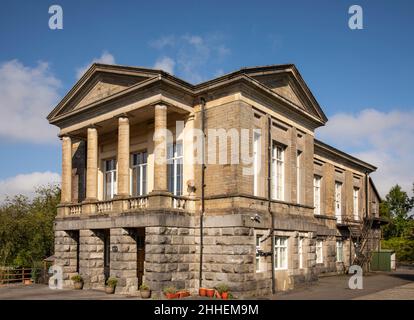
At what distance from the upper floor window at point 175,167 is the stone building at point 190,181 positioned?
0.17ft

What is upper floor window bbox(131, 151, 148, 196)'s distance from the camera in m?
24.1

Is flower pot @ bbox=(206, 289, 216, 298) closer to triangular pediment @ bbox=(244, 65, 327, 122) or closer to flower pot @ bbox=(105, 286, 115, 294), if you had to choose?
flower pot @ bbox=(105, 286, 115, 294)

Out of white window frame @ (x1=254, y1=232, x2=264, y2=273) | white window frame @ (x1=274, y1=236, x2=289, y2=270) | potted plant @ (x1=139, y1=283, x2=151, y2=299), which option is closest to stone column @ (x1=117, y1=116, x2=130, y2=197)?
potted plant @ (x1=139, y1=283, x2=151, y2=299)

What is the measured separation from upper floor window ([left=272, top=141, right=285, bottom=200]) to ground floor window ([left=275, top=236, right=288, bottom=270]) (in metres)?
2.14

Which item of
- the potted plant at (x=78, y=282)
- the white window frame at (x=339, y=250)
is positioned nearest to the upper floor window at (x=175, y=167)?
the potted plant at (x=78, y=282)

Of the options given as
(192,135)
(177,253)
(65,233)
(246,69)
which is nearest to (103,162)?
(65,233)

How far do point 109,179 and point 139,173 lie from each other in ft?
9.68

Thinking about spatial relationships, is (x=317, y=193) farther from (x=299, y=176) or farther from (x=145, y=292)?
(x=145, y=292)

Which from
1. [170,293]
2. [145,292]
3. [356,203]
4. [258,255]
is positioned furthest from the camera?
[356,203]

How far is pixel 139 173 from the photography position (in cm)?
2439

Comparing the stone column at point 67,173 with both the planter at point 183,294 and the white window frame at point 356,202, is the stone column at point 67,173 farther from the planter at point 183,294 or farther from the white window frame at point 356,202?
the white window frame at point 356,202

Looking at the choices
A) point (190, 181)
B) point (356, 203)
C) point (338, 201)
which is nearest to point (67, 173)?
point (190, 181)

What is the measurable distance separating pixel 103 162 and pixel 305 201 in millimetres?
11861

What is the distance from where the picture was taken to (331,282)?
2658 cm
